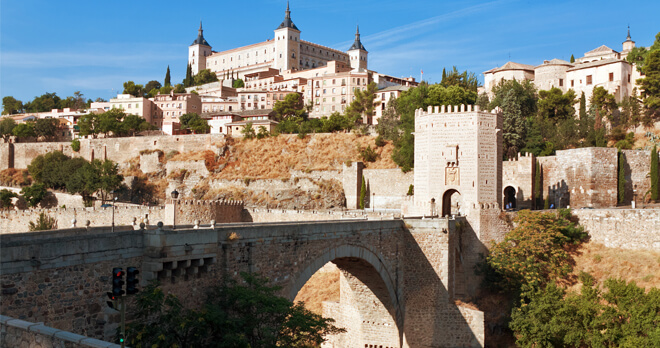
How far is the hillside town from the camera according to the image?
39.3 ft

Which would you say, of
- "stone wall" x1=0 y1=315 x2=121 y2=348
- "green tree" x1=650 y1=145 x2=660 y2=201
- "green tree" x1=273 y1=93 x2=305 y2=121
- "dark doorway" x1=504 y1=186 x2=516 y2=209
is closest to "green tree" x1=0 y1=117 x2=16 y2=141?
"green tree" x1=273 y1=93 x2=305 y2=121

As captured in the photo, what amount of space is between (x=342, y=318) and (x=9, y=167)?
6862cm

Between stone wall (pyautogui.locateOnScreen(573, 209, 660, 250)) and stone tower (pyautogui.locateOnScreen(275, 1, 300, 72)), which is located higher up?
stone tower (pyautogui.locateOnScreen(275, 1, 300, 72))

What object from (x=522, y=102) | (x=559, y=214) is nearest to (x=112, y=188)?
(x=522, y=102)

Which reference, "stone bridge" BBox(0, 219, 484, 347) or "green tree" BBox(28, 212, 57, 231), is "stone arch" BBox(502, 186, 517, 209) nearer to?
"stone bridge" BBox(0, 219, 484, 347)

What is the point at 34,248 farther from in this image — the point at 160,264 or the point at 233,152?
the point at 233,152

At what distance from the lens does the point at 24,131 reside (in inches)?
3305

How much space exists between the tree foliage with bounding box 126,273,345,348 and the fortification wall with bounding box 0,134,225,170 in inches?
1997

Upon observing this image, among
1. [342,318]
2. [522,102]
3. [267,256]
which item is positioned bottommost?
[342,318]

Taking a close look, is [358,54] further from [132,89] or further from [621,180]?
[621,180]

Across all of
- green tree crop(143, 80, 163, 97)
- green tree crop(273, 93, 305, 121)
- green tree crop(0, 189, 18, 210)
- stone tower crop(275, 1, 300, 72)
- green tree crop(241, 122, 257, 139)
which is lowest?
green tree crop(0, 189, 18, 210)

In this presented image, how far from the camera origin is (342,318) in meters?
26.0

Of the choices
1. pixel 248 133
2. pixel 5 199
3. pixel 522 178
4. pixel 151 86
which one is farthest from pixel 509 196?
pixel 151 86

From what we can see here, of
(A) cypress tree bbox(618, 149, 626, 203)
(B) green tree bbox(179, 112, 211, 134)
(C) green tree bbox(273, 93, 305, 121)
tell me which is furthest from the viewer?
(C) green tree bbox(273, 93, 305, 121)
